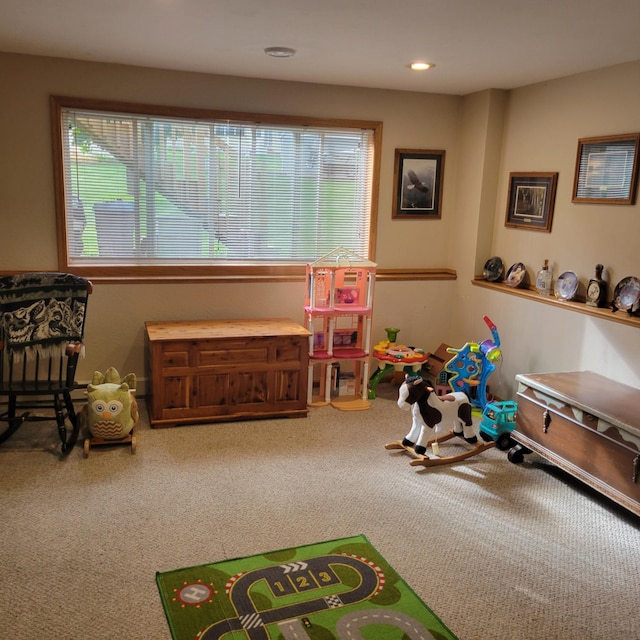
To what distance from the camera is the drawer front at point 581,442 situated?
9.80 ft

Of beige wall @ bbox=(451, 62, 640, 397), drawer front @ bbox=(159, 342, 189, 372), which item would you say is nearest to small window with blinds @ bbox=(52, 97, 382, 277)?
drawer front @ bbox=(159, 342, 189, 372)

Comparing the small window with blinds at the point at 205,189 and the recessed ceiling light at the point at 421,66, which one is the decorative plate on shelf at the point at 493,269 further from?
the recessed ceiling light at the point at 421,66

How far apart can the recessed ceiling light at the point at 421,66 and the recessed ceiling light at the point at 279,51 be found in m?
0.76

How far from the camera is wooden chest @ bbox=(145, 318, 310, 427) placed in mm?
4031

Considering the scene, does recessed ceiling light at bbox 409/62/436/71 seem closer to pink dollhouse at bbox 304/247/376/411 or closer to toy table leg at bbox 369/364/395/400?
pink dollhouse at bbox 304/247/376/411

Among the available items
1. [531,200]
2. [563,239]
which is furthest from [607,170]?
[531,200]

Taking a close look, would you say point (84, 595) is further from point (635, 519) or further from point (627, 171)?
point (627, 171)

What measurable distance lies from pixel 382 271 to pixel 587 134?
1.81 m

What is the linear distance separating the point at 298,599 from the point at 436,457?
5.09 feet

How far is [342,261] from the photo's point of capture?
4.53 metres

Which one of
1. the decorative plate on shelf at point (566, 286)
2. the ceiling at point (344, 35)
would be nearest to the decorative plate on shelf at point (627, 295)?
the decorative plate on shelf at point (566, 286)

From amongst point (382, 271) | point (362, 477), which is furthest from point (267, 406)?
point (382, 271)

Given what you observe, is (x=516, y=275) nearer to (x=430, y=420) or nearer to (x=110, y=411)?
(x=430, y=420)

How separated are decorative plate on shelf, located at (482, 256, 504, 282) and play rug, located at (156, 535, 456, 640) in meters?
2.71
